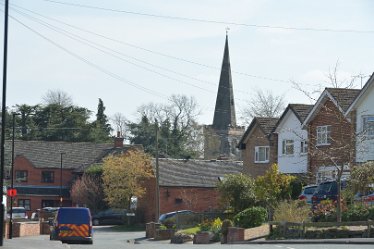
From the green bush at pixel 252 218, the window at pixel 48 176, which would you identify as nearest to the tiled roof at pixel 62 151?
the window at pixel 48 176

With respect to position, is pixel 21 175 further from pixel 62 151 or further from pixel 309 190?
pixel 309 190

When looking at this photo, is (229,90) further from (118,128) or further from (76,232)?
(76,232)

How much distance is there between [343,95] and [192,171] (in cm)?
2584

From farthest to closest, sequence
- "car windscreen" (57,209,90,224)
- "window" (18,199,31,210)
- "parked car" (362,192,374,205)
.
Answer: "window" (18,199,31,210) → "parked car" (362,192,374,205) → "car windscreen" (57,209,90,224)

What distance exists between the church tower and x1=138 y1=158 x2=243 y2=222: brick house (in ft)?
124

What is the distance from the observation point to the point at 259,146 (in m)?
62.8

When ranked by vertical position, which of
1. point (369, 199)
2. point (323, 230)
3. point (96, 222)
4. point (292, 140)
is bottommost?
point (96, 222)

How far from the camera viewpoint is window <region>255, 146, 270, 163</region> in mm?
62312

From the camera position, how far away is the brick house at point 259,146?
201 feet

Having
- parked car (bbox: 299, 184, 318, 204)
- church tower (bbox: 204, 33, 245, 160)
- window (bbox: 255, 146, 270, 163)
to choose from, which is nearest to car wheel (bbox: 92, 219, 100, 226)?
window (bbox: 255, 146, 270, 163)

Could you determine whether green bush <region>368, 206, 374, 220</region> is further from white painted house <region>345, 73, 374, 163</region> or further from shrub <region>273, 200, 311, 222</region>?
white painted house <region>345, 73, 374, 163</region>

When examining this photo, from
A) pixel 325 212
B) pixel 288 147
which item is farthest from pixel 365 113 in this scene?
pixel 325 212

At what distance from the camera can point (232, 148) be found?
132 metres

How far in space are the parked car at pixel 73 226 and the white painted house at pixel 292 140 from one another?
69.9ft
